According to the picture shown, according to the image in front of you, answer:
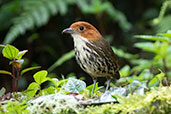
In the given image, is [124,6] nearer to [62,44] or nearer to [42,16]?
[62,44]

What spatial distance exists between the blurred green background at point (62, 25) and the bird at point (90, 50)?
2.02m

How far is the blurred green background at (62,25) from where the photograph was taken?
204 inches

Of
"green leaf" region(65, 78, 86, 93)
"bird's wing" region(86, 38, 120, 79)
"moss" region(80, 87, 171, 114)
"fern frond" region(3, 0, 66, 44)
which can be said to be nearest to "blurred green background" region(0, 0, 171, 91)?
"fern frond" region(3, 0, 66, 44)

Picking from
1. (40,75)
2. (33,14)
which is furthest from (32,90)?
(33,14)

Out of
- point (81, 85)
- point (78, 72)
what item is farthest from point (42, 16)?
point (81, 85)

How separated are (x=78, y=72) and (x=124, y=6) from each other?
197 centimetres

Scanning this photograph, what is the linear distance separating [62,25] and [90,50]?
335cm

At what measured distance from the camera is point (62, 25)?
604cm

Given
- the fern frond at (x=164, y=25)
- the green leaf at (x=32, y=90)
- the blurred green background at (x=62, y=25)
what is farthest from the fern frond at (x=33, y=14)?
the green leaf at (x=32, y=90)

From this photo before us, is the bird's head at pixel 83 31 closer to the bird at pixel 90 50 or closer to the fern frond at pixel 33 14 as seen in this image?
the bird at pixel 90 50

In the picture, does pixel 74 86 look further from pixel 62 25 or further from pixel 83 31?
pixel 62 25

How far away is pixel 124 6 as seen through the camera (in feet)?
21.6

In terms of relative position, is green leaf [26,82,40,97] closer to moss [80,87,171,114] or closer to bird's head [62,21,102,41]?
moss [80,87,171,114]

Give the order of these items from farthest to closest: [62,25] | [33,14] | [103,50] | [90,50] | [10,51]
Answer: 1. [62,25]
2. [33,14]
3. [103,50]
4. [90,50]
5. [10,51]
